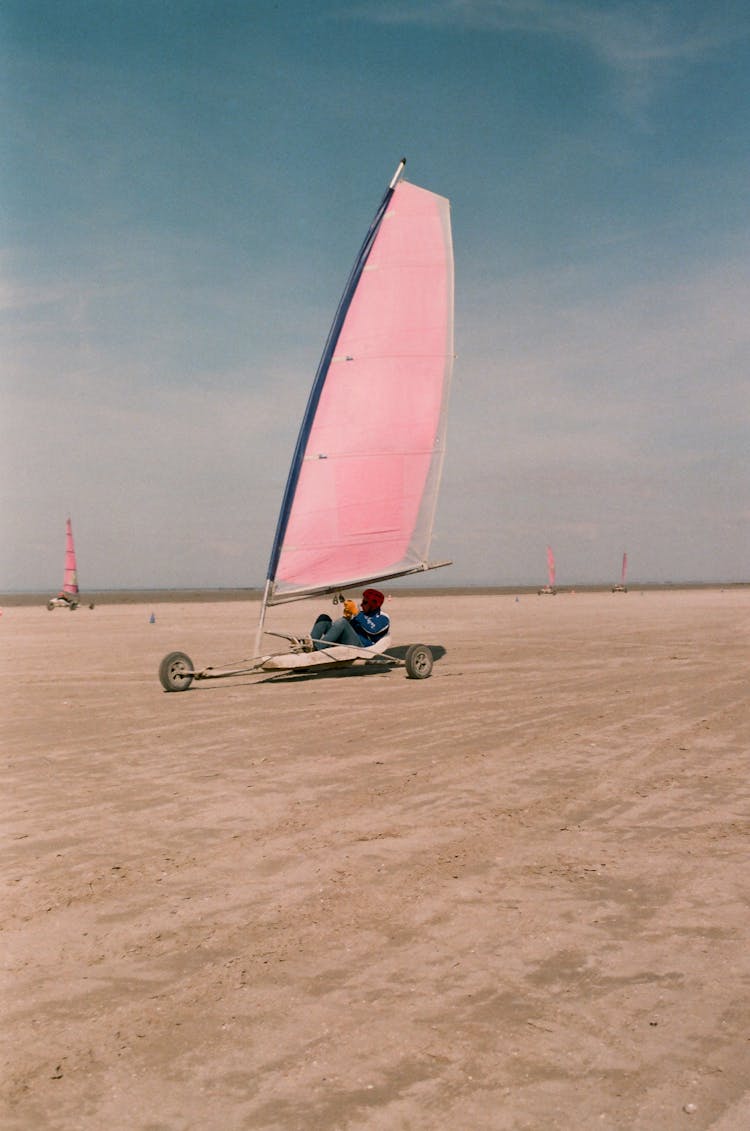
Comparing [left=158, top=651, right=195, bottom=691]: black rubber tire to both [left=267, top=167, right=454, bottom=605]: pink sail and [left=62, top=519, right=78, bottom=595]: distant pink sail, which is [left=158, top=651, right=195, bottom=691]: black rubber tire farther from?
[left=62, top=519, right=78, bottom=595]: distant pink sail

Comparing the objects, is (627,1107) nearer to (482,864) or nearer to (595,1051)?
(595,1051)

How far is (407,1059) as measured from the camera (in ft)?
9.89

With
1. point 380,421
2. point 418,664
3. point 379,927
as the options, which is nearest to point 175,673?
point 418,664

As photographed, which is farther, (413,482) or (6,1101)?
(413,482)

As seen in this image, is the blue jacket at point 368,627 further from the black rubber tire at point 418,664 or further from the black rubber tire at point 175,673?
the black rubber tire at point 175,673

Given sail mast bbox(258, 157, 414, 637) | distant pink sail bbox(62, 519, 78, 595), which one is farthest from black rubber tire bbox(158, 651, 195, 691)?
distant pink sail bbox(62, 519, 78, 595)

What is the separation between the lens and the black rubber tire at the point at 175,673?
12.4 m

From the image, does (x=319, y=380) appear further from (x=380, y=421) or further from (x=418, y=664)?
(x=418, y=664)

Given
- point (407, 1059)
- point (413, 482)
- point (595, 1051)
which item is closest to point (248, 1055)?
point (407, 1059)

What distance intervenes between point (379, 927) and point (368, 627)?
10235 millimetres

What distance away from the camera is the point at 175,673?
12.4 metres

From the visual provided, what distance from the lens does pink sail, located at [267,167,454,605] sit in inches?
568

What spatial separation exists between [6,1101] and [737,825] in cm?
469

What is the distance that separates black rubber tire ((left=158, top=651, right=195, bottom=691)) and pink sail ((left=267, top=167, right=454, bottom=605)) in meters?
2.12
